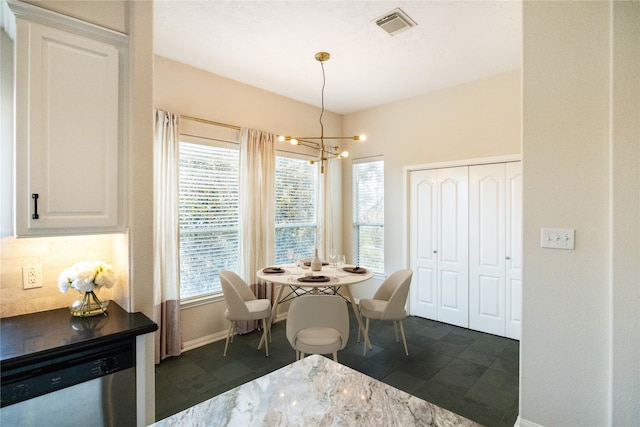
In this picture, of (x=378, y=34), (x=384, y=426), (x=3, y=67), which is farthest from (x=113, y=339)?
(x=378, y=34)

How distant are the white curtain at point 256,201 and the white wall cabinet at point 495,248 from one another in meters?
2.54

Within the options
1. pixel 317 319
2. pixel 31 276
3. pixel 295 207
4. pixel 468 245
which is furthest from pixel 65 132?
pixel 468 245

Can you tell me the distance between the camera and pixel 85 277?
163cm

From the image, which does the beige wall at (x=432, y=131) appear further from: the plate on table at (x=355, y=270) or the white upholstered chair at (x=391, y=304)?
the plate on table at (x=355, y=270)

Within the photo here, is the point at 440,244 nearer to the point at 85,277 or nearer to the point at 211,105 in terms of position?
the point at 211,105

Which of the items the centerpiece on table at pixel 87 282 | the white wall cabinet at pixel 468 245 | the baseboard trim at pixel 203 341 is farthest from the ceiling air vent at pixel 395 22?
the baseboard trim at pixel 203 341

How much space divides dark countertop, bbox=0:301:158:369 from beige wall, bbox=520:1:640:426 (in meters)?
2.34

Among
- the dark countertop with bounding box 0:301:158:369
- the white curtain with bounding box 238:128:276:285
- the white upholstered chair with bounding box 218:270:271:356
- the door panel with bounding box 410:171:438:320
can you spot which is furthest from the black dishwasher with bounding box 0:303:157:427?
the door panel with bounding box 410:171:438:320

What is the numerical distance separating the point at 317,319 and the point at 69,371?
63.7 inches

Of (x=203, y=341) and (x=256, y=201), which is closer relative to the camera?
(x=203, y=341)

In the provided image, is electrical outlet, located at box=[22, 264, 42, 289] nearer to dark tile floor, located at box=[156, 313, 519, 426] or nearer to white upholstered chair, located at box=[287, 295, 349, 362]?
dark tile floor, located at box=[156, 313, 519, 426]

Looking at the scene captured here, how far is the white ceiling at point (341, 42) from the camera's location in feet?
8.05

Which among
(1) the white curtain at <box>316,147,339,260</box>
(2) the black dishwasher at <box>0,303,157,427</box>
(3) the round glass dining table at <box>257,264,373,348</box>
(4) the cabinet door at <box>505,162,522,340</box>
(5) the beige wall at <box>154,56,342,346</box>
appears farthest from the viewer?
(1) the white curtain at <box>316,147,339,260</box>

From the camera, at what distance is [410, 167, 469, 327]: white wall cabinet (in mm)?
4059
